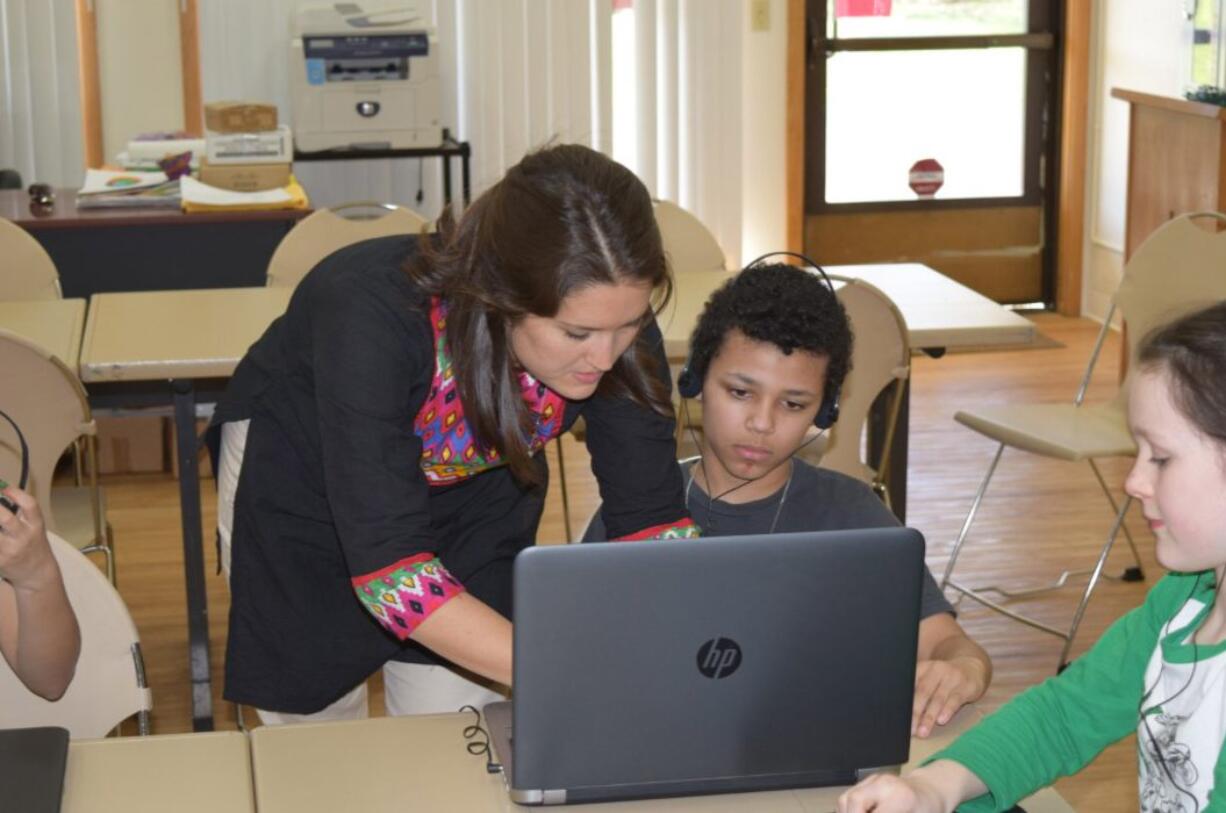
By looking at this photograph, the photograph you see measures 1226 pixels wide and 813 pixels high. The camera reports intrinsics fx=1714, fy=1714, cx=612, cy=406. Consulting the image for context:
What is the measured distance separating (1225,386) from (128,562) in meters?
3.19

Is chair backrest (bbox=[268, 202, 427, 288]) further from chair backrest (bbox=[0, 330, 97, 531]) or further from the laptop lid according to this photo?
the laptop lid

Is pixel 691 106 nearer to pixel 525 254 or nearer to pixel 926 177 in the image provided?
pixel 926 177

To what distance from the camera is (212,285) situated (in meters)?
4.64

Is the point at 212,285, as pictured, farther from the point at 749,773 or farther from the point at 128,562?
the point at 749,773

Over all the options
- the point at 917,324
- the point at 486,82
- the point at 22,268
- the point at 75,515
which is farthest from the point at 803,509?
the point at 486,82

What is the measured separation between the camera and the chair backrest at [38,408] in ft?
9.33

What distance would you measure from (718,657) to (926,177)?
5123 millimetres

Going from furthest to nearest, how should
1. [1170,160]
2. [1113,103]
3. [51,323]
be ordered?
[1113,103] < [1170,160] < [51,323]

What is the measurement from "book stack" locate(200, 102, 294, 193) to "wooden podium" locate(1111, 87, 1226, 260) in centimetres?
254

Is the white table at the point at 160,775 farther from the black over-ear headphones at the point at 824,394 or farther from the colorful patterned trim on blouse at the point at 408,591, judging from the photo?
the black over-ear headphones at the point at 824,394

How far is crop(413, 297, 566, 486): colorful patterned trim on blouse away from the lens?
67.1 inches

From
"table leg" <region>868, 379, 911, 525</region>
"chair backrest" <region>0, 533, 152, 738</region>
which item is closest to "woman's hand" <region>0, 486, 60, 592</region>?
"chair backrest" <region>0, 533, 152, 738</region>

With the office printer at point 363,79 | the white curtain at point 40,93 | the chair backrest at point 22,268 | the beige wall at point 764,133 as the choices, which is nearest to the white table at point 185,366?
the chair backrest at point 22,268

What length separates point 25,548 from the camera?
1.72 meters
